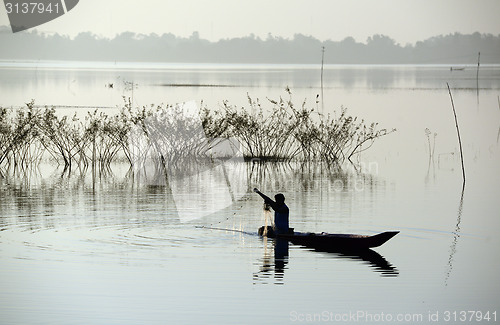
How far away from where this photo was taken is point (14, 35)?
144 meters

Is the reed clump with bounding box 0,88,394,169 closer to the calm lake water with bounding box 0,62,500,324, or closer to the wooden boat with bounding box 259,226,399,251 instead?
the calm lake water with bounding box 0,62,500,324

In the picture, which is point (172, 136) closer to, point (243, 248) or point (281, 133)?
point (281, 133)

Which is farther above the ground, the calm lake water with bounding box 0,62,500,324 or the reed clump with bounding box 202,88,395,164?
the reed clump with bounding box 202,88,395,164

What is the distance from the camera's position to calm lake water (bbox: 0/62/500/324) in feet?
50.1

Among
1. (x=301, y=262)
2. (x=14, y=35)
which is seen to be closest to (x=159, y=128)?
(x=301, y=262)

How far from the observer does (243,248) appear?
64.7ft

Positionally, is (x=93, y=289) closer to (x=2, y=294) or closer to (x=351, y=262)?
(x=2, y=294)

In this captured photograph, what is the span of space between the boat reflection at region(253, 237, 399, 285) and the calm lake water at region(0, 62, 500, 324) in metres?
0.07

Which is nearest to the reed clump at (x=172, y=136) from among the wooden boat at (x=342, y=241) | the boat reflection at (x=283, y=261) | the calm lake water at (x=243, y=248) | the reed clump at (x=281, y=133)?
the reed clump at (x=281, y=133)

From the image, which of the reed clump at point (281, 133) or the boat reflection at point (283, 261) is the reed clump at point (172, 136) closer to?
the reed clump at point (281, 133)

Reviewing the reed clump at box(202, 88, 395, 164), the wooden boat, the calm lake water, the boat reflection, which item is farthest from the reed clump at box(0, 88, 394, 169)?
the boat reflection

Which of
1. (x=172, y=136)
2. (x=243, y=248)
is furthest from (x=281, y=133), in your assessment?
(x=243, y=248)

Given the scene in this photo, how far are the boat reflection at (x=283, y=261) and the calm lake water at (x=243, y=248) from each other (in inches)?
2.6

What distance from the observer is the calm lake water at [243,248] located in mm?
15258
